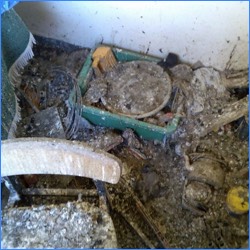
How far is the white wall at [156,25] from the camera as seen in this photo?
2.70 metres

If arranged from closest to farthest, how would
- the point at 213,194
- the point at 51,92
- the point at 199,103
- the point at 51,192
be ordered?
1. the point at 51,192
2. the point at 213,194
3. the point at 199,103
4. the point at 51,92

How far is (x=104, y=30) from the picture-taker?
3.06 m

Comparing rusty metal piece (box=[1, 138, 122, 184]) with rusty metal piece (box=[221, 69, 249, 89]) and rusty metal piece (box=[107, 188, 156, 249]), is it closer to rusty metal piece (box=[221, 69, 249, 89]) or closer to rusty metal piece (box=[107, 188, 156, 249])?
rusty metal piece (box=[107, 188, 156, 249])

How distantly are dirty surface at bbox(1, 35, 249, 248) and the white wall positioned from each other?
0.65ft

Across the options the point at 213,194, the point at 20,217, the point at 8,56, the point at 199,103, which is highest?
the point at 8,56

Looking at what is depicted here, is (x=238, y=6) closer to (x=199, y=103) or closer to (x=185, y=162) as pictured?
(x=199, y=103)

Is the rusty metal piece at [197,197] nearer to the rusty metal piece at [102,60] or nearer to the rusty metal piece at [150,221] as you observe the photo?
the rusty metal piece at [150,221]

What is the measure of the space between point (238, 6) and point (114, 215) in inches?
66.0

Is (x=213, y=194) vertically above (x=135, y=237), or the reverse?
(x=213, y=194)

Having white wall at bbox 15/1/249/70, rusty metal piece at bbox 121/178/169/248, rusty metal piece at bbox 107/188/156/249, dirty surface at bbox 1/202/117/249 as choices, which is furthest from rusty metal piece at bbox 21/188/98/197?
white wall at bbox 15/1/249/70

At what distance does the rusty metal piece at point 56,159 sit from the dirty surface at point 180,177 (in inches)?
17.3

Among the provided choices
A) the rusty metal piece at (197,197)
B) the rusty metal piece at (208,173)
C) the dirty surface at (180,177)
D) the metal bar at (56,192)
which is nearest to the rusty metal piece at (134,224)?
the dirty surface at (180,177)

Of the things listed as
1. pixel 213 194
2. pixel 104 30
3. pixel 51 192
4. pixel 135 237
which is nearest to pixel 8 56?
pixel 104 30

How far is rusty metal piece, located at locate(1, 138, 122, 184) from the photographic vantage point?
5.60 feet
